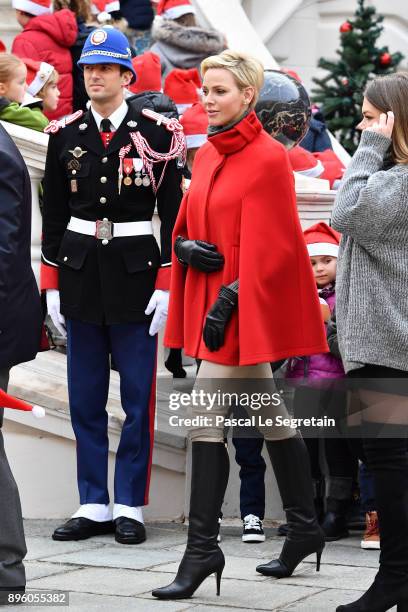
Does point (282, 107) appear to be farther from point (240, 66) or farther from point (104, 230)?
point (240, 66)

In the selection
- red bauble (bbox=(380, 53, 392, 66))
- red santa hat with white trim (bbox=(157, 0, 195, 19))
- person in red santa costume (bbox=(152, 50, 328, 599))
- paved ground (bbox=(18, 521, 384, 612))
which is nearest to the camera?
paved ground (bbox=(18, 521, 384, 612))

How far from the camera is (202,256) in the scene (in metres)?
4.98

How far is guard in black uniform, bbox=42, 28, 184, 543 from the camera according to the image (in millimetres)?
5996

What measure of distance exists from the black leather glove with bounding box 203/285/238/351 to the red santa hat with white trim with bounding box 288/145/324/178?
8.81 feet

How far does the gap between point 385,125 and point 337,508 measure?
210 centimetres

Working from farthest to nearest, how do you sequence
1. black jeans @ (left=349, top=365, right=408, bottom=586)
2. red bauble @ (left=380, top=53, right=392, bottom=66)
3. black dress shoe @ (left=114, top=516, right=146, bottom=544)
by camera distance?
red bauble @ (left=380, top=53, right=392, bottom=66), black dress shoe @ (left=114, top=516, right=146, bottom=544), black jeans @ (left=349, top=365, right=408, bottom=586)

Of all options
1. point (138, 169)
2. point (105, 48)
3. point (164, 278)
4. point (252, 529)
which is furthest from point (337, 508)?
point (105, 48)

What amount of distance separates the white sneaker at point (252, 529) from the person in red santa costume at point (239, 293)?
2.34 feet

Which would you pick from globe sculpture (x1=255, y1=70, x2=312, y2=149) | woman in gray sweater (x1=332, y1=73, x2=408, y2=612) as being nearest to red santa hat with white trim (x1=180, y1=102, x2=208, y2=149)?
globe sculpture (x1=255, y1=70, x2=312, y2=149)

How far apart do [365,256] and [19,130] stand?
2629mm

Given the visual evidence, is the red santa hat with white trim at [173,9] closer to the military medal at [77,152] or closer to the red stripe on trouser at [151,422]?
the military medal at [77,152]

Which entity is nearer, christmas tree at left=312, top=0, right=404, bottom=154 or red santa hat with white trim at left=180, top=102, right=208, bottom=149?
red santa hat with white trim at left=180, top=102, right=208, bottom=149

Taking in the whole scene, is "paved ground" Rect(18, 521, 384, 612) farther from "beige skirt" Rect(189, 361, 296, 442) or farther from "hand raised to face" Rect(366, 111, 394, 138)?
"hand raised to face" Rect(366, 111, 394, 138)

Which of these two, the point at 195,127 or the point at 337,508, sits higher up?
the point at 195,127
